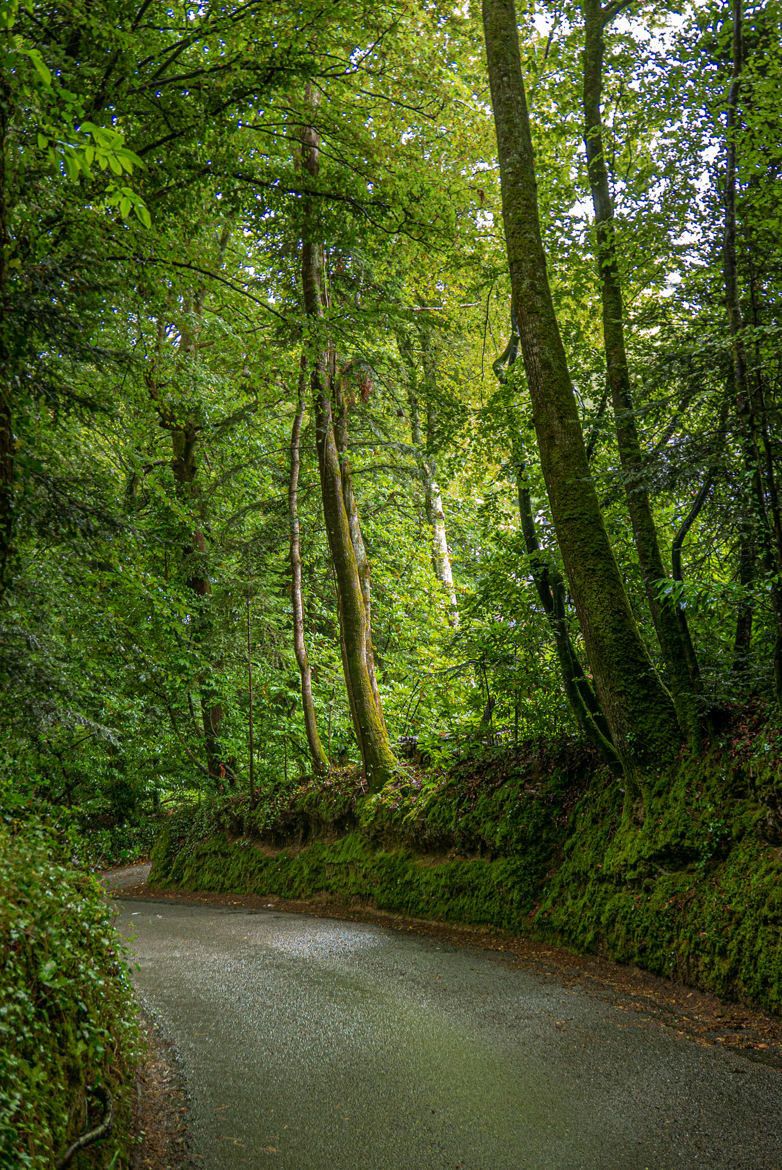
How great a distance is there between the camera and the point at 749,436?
5203 mm

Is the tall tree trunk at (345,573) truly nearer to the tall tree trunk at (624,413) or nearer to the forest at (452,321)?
the forest at (452,321)

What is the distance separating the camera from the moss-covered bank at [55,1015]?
257cm

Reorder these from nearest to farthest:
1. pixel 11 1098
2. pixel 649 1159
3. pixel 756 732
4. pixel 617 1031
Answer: pixel 11 1098
pixel 649 1159
pixel 617 1031
pixel 756 732

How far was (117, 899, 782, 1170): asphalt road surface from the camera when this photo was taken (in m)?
3.36

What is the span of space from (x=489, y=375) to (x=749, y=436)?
30.1 feet

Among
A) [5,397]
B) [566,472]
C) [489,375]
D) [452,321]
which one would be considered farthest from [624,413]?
[452,321]

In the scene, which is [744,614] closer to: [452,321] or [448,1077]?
[448,1077]

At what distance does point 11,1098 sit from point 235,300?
1077 cm

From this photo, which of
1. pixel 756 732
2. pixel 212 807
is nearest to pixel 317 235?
pixel 756 732

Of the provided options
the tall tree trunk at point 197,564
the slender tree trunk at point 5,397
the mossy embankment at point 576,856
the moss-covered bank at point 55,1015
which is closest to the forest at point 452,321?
the slender tree trunk at point 5,397

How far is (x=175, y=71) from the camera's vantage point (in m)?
7.73

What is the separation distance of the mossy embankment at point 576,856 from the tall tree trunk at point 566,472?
1.64ft

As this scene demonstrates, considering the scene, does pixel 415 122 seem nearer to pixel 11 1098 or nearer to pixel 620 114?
pixel 620 114

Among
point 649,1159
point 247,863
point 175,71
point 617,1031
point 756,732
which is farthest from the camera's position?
point 247,863
